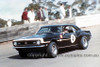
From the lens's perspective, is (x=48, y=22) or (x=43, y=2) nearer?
(x=48, y=22)

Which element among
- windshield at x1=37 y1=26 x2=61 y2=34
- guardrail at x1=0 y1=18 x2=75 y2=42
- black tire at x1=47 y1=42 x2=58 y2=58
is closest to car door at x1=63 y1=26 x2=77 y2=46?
windshield at x1=37 y1=26 x2=61 y2=34

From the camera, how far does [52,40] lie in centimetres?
876

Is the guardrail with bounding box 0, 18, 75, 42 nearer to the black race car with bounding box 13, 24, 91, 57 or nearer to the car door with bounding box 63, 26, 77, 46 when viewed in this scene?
the black race car with bounding box 13, 24, 91, 57

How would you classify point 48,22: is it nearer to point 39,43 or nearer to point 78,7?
point 39,43

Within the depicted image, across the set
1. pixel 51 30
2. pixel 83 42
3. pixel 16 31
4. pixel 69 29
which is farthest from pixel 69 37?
pixel 16 31

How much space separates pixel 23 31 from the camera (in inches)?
719

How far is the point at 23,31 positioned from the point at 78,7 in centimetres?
5114

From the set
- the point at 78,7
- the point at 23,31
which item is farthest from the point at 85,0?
the point at 23,31

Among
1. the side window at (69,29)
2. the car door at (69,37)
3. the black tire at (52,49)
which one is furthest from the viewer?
the side window at (69,29)

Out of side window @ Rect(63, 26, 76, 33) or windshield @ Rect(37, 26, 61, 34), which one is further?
side window @ Rect(63, 26, 76, 33)

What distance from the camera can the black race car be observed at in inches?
332

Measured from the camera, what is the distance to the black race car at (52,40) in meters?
A: 8.42

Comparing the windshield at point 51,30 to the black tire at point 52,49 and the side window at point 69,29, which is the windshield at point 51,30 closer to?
the side window at point 69,29

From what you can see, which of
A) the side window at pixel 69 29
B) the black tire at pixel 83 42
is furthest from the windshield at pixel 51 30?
the black tire at pixel 83 42
